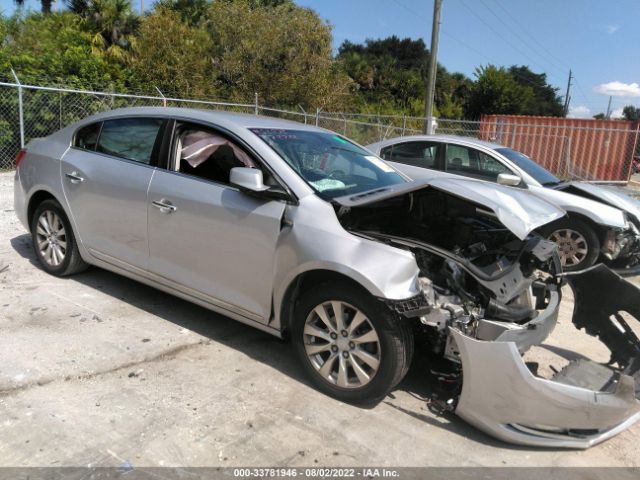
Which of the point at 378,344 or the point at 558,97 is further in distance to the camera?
the point at 558,97

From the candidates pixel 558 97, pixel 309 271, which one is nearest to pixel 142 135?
pixel 309 271

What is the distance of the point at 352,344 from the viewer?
321cm

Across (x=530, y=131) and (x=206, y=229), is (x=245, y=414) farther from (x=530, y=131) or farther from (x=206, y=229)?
(x=530, y=131)

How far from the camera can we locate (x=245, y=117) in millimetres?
4293

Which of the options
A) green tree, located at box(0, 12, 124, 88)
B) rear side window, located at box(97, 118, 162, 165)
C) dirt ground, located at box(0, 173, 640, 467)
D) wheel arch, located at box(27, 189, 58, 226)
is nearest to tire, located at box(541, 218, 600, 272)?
Answer: dirt ground, located at box(0, 173, 640, 467)

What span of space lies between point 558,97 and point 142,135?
8927 centimetres

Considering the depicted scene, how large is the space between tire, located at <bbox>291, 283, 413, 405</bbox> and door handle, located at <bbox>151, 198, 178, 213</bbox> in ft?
4.07

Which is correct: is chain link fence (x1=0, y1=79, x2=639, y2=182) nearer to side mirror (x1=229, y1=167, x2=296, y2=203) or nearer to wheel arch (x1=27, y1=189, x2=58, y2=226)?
wheel arch (x1=27, y1=189, x2=58, y2=226)

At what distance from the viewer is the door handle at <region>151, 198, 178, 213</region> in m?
3.90

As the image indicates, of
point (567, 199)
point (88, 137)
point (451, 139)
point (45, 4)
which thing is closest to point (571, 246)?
point (567, 199)

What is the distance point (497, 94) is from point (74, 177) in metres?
45.1

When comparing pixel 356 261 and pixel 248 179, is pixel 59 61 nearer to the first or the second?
pixel 248 179

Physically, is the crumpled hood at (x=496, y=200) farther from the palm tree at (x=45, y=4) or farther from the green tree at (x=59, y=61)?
the palm tree at (x=45, y=4)

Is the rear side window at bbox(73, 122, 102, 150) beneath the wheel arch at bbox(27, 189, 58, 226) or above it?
above
